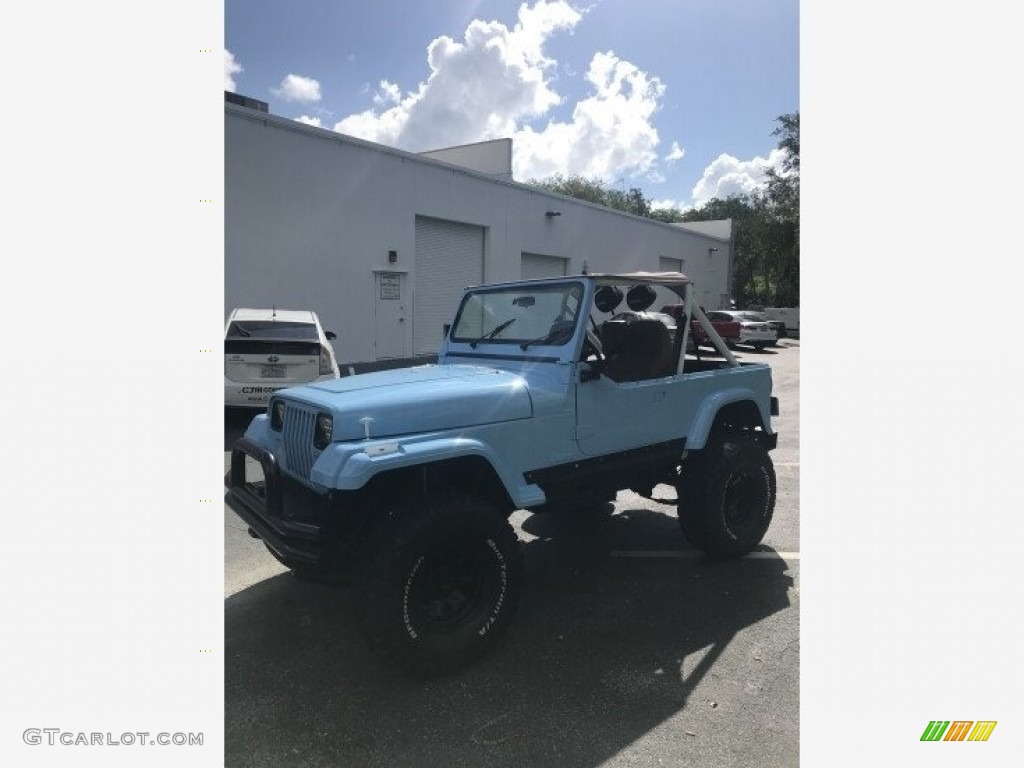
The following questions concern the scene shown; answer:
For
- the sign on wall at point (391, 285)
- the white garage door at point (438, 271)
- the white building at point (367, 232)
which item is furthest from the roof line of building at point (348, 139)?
the sign on wall at point (391, 285)

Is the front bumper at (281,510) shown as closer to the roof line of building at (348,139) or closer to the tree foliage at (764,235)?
the roof line of building at (348,139)

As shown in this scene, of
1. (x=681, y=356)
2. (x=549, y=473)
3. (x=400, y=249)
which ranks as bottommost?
(x=549, y=473)

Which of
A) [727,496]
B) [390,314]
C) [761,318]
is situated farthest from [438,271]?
[727,496]

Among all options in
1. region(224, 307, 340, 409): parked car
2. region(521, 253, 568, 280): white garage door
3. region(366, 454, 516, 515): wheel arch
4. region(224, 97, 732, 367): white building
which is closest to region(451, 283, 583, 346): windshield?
region(366, 454, 516, 515): wheel arch

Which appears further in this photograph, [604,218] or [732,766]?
[604,218]

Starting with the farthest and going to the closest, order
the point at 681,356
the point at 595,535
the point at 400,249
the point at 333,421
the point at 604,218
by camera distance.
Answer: the point at 604,218
the point at 400,249
the point at 595,535
the point at 681,356
the point at 333,421

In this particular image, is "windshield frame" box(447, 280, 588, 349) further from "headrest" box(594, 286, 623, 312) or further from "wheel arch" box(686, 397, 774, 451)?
"wheel arch" box(686, 397, 774, 451)

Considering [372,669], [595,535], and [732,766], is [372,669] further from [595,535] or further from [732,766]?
[595,535]

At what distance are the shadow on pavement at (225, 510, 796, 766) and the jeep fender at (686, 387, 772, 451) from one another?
83 centimetres

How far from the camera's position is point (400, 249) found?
15000 millimetres

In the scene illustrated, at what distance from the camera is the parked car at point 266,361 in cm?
741

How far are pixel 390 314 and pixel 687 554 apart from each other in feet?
38.4

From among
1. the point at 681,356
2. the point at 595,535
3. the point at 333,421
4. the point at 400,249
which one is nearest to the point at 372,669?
the point at 333,421

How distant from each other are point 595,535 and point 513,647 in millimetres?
1662
